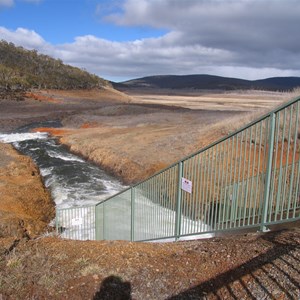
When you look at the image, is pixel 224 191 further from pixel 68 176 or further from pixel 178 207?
pixel 68 176

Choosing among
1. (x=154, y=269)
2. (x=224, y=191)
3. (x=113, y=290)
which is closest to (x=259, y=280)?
(x=154, y=269)

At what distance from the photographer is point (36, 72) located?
83.6m

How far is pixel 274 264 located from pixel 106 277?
1.95 m

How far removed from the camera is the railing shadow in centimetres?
367

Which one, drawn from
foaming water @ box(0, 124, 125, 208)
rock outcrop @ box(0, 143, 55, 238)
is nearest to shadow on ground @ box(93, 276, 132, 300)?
rock outcrop @ box(0, 143, 55, 238)

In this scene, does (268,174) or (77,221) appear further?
(77,221)

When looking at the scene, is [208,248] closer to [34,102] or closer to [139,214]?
[139,214]

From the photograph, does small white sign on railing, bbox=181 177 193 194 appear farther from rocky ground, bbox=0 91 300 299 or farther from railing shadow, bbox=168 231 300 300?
railing shadow, bbox=168 231 300 300

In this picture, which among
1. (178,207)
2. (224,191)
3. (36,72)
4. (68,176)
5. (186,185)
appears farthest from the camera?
(36,72)

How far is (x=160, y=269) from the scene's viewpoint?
4363 millimetres

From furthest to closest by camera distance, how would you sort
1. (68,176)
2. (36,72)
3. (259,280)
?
(36,72) → (68,176) → (259,280)

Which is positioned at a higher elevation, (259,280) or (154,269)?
(259,280)

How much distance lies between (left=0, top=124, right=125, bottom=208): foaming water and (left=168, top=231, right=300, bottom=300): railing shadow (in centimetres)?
1230

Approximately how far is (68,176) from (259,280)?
1730 cm
